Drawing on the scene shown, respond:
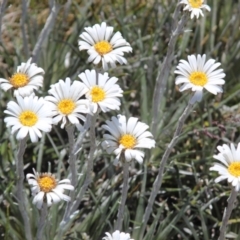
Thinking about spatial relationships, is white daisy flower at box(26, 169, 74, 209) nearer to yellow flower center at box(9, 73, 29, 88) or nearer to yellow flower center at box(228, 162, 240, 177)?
yellow flower center at box(9, 73, 29, 88)

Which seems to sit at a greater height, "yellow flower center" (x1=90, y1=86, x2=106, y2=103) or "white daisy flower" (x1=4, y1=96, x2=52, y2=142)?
"yellow flower center" (x1=90, y1=86, x2=106, y2=103)

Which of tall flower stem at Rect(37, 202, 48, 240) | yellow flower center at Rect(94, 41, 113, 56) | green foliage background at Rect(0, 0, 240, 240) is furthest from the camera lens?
green foliage background at Rect(0, 0, 240, 240)

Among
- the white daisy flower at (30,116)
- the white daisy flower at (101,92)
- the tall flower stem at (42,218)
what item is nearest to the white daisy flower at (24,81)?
the white daisy flower at (30,116)

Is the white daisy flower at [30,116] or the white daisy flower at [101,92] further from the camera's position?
the white daisy flower at [101,92]

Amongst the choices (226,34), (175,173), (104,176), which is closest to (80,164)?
(104,176)

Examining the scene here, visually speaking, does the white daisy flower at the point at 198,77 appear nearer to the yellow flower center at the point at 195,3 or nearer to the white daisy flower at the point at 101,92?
the white daisy flower at the point at 101,92

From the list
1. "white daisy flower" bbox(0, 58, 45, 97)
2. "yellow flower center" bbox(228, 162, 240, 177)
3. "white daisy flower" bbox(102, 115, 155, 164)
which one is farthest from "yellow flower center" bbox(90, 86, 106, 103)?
"yellow flower center" bbox(228, 162, 240, 177)
